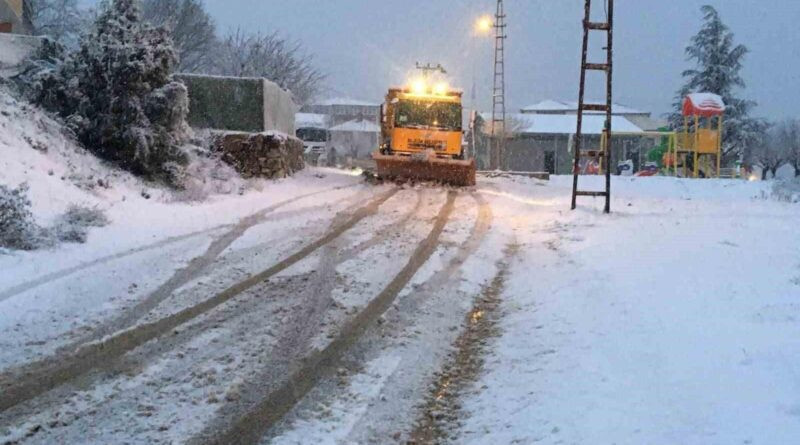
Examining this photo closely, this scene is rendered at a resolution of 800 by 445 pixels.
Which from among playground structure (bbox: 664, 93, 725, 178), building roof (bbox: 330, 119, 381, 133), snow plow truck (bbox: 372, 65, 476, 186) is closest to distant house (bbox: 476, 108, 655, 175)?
building roof (bbox: 330, 119, 381, 133)

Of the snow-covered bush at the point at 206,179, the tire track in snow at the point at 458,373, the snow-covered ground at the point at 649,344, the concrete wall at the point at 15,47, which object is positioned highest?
the concrete wall at the point at 15,47

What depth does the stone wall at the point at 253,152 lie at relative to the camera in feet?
58.3

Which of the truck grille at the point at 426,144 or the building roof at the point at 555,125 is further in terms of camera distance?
the building roof at the point at 555,125

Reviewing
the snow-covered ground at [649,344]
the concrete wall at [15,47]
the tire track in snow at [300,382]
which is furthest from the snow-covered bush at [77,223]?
the concrete wall at [15,47]

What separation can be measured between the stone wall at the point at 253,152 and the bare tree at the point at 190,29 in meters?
21.3

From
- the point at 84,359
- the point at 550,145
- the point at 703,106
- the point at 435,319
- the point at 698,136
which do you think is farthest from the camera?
the point at 550,145

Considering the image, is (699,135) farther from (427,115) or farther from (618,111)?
(618,111)

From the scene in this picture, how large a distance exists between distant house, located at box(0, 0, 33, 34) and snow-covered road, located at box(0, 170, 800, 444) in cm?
2617

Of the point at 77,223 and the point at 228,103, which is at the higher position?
the point at 228,103

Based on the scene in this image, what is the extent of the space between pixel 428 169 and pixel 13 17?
2426cm

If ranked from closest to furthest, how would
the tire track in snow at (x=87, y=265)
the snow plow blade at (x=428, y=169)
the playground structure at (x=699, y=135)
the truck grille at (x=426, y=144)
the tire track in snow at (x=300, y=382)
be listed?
1. the tire track in snow at (x=300, y=382)
2. the tire track in snow at (x=87, y=265)
3. the snow plow blade at (x=428, y=169)
4. the truck grille at (x=426, y=144)
5. the playground structure at (x=699, y=135)

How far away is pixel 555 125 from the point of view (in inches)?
2416

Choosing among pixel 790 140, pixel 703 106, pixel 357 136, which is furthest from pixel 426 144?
pixel 790 140

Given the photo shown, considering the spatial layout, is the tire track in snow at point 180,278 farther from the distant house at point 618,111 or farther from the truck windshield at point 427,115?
the distant house at point 618,111
